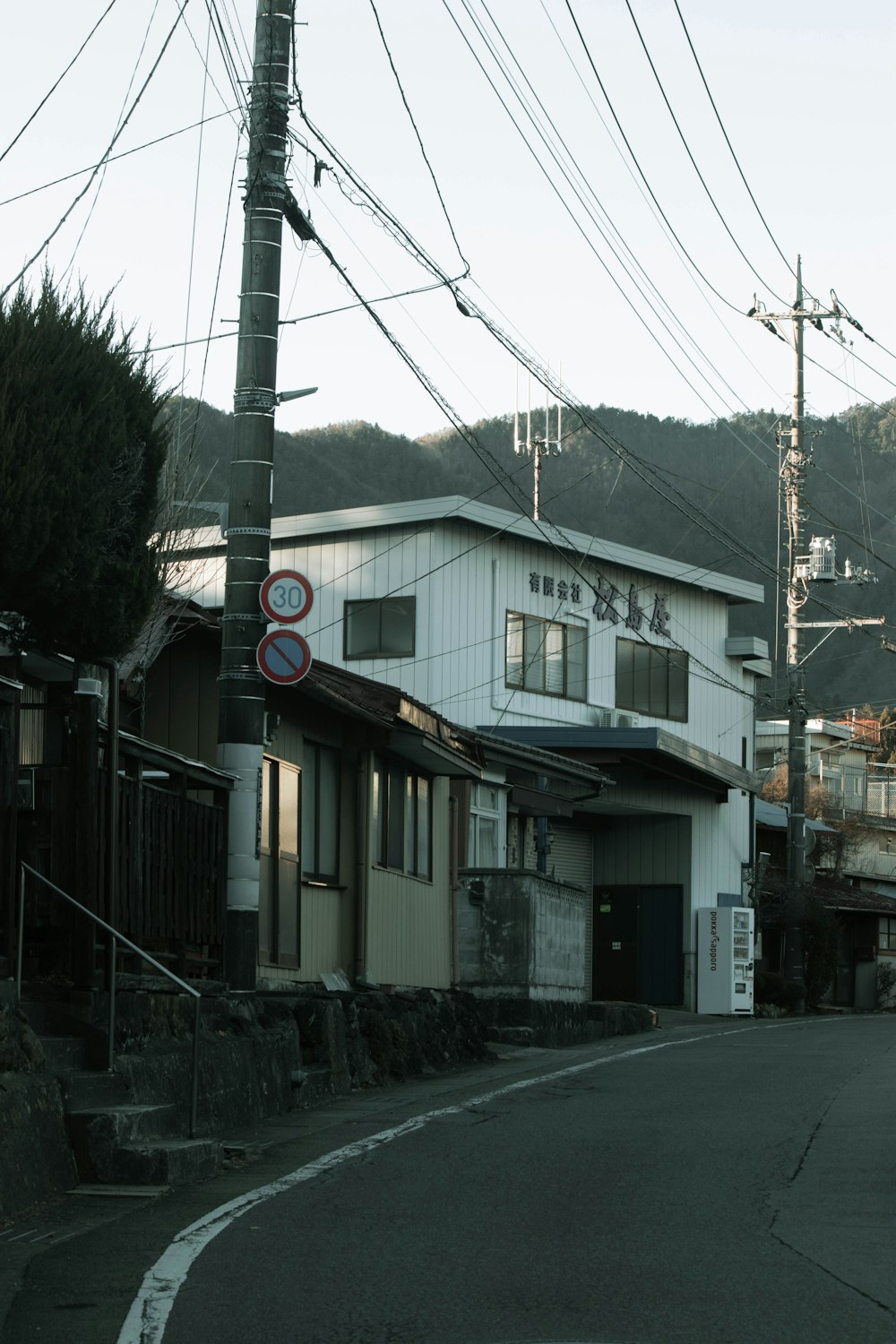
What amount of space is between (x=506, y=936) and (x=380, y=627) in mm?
11674

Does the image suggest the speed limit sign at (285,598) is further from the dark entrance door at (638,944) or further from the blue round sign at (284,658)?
the dark entrance door at (638,944)

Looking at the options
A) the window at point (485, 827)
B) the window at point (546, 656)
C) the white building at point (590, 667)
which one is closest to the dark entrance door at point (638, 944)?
the white building at point (590, 667)

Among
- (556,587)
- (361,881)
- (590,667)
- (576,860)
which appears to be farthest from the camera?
(576,860)

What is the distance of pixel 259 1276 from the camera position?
665 cm

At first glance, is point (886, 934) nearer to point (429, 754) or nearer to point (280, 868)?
point (429, 754)

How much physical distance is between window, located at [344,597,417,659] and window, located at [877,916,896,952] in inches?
854

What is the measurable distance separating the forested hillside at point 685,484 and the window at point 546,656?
146ft

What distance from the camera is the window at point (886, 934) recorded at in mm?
48469

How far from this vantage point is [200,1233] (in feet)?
25.1

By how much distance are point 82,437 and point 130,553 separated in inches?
35.3

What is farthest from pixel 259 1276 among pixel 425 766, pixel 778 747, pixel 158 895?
pixel 778 747

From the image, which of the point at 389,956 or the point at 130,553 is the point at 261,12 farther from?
the point at 389,956

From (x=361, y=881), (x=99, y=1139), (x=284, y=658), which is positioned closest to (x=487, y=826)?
(x=361, y=881)

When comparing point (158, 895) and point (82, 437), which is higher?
point (82, 437)
